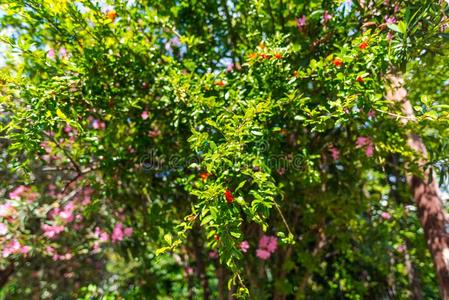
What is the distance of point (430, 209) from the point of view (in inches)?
127

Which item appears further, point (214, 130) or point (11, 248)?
point (11, 248)

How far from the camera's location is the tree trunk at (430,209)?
305 cm

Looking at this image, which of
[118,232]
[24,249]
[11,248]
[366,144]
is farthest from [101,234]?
[366,144]

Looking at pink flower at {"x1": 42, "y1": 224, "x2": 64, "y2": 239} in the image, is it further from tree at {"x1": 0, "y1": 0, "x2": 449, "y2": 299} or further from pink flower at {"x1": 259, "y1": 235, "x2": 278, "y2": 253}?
pink flower at {"x1": 259, "y1": 235, "x2": 278, "y2": 253}

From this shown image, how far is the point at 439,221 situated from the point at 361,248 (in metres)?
1.92

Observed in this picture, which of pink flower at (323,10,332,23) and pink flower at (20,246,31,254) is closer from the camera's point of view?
pink flower at (323,10,332,23)

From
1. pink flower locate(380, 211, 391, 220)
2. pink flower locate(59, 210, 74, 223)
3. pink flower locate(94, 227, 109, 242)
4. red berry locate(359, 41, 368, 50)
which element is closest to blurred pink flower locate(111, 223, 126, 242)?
pink flower locate(94, 227, 109, 242)

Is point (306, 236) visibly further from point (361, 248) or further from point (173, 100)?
point (173, 100)

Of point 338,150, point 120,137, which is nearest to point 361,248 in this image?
point 338,150

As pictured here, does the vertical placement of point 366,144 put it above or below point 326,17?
Result: below

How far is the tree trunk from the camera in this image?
3.05m

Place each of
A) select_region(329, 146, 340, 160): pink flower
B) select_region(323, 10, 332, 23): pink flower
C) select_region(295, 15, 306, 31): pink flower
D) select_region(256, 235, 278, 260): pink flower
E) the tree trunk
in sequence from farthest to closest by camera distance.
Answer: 1. select_region(256, 235, 278, 260): pink flower
2. select_region(329, 146, 340, 160): pink flower
3. the tree trunk
4. select_region(295, 15, 306, 31): pink flower
5. select_region(323, 10, 332, 23): pink flower

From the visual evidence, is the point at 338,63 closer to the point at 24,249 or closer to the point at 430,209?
the point at 430,209

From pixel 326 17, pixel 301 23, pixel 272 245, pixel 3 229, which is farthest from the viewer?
pixel 3 229
